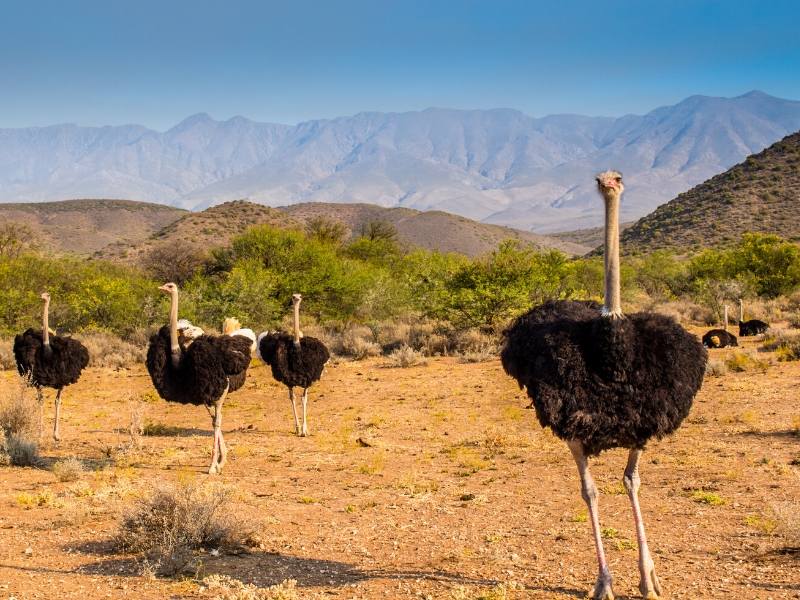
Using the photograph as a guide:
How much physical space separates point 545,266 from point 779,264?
12126 millimetres

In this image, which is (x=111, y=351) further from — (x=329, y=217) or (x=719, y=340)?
(x=329, y=217)

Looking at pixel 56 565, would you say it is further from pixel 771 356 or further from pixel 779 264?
pixel 779 264

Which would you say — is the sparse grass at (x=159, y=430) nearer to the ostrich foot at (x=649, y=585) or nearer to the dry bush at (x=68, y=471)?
the dry bush at (x=68, y=471)

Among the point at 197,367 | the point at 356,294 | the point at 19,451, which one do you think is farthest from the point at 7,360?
the point at 197,367

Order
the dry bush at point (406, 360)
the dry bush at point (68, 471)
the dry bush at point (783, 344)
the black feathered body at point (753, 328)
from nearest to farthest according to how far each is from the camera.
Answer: the dry bush at point (68, 471)
the dry bush at point (783, 344)
the dry bush at point (406, 360)
the black feathered body at point (753, 328)

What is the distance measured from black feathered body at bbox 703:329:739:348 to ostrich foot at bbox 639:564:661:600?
17.3 metres

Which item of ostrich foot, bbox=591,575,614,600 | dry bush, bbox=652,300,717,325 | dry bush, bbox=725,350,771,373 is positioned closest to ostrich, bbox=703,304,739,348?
dry bush, bbox=725,350,771,373

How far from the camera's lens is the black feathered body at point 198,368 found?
424 inches

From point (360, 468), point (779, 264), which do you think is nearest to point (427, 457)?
point (360, 468)

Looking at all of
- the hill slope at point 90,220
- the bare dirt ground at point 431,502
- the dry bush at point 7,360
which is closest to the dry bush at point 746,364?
the bare dirt ground at point 431,502

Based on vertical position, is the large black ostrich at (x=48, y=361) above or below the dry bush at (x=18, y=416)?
above

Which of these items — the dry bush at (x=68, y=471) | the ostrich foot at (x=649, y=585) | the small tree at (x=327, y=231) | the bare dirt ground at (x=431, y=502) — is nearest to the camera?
the ostrich foot at (x=649, y=585)

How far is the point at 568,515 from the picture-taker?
8.40 meters

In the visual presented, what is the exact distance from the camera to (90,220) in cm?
11925
